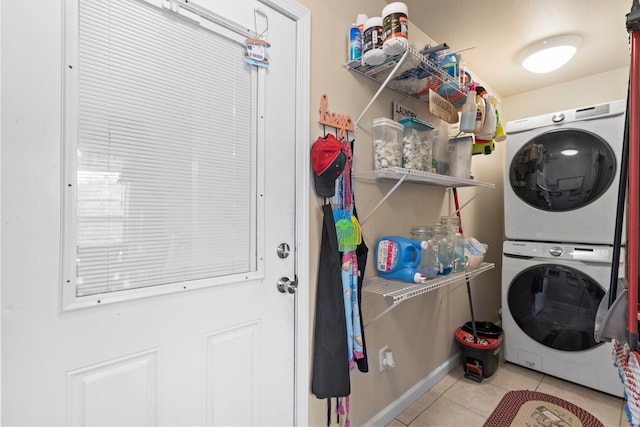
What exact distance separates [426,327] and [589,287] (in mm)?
1120

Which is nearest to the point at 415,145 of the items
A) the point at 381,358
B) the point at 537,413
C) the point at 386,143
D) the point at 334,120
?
the point at 386,143

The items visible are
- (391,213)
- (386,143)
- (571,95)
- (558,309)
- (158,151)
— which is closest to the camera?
(158,151)

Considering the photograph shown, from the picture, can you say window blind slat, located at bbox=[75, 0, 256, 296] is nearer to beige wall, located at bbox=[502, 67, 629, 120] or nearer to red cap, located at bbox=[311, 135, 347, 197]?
red cap, located at bbox=[311, 135, 347, 197]

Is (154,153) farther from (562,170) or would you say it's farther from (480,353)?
(562,170)

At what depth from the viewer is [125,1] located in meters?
0.88

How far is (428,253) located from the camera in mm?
1654

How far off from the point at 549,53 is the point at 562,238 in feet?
4.41

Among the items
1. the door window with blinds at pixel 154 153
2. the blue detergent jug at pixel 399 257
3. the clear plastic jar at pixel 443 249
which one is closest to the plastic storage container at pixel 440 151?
the clear plastic jar at pixel 443 249

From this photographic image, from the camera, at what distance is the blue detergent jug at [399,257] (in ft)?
4.92

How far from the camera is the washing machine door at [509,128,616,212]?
2033 millimetres

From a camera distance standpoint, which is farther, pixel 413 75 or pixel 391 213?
pixel 391 213

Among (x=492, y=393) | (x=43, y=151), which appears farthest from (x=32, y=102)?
(x=492, y=393)

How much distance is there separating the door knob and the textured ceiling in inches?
67.4

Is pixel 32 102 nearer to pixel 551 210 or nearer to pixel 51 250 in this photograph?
pixel 51 250
